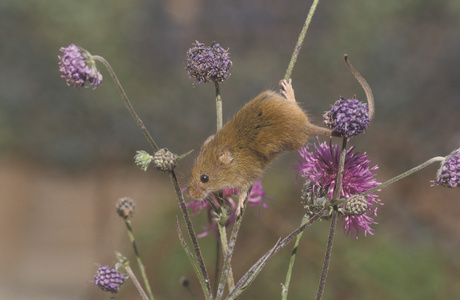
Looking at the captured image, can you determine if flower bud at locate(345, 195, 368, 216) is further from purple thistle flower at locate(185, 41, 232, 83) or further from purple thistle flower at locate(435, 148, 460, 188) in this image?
purple thistle flower at locate(185, 41, 232, 83)

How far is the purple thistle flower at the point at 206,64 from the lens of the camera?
0.79m

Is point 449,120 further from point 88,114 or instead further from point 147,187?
point 88,114

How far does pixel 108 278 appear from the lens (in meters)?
0.82

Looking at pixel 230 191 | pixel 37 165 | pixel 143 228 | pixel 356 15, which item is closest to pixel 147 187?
pixel 37 165

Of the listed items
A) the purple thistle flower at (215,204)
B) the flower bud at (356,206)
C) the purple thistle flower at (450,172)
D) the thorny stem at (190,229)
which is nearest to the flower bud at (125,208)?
the purple thistle flower at (215,204)

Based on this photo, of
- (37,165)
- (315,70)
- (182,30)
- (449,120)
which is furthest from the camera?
(37,165)

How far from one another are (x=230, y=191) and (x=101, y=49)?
336 centimetres

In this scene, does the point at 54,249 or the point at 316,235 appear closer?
the point at 316,235

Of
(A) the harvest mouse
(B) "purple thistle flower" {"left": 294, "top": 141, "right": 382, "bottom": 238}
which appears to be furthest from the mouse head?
(B) "purple thistle flower" {"left": 294, "top": 141, "right": 382, "bottom": 238}

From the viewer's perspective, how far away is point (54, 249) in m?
4.36

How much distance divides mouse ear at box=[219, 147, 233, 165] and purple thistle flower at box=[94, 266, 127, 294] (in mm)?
221

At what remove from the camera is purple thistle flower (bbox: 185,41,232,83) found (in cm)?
79

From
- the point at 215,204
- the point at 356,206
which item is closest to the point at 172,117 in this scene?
the point at 215,204

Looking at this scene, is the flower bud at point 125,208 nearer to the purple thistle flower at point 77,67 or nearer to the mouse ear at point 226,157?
the mouse ear at point 226,157
